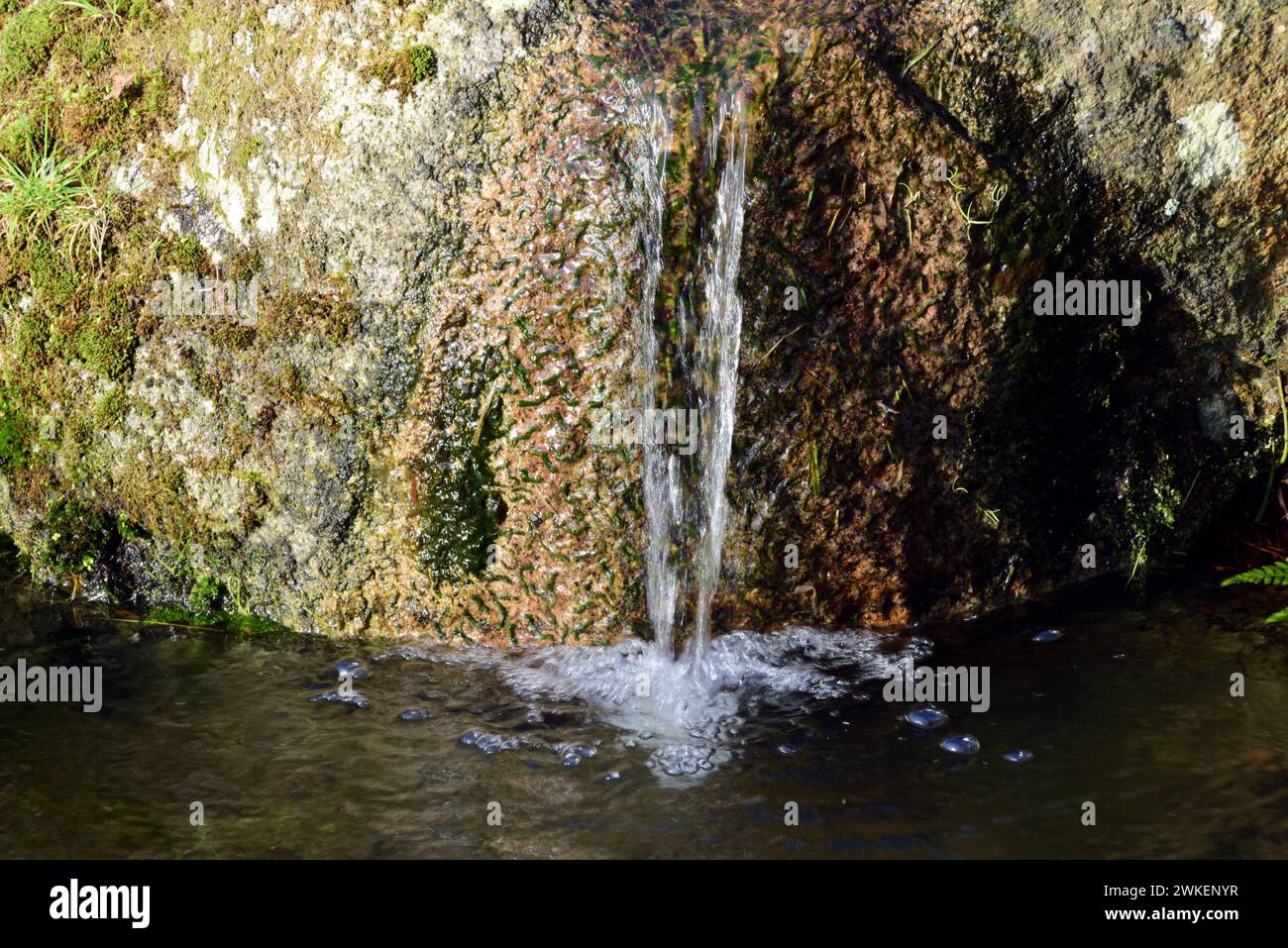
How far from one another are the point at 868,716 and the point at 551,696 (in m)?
1.20

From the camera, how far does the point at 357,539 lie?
4.97 meters

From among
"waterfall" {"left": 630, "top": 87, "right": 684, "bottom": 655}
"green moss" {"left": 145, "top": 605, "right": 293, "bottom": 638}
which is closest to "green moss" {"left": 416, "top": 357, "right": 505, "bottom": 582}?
"waterfall" {"left": 630, "top": 87, "right": 684, "bottom": 655}

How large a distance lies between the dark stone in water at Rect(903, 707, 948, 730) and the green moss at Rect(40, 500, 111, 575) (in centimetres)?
366

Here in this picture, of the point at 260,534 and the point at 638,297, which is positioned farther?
the point at 260,534

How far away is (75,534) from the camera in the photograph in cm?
531

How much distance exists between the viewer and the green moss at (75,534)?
17.4ft

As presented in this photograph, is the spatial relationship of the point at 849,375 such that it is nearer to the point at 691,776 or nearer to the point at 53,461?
the point at 691,776

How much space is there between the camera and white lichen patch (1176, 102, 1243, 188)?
507 cm

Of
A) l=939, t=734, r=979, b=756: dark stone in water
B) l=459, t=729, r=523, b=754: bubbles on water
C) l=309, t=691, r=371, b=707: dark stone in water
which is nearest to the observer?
l=939, t=734, r=979, b=756: dark stone in water

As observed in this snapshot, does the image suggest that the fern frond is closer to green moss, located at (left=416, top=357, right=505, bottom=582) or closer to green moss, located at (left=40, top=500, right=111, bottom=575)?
green moss, located at (left=416, top=357, right=505, bottom=582)

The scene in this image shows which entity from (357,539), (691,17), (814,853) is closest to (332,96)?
(691,17)

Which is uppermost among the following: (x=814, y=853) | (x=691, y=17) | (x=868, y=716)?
(x=691, y=17)

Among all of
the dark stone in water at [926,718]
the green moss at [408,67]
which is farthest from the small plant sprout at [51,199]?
the dark stone in water at [926,718]

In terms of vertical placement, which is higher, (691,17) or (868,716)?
(691,17)
